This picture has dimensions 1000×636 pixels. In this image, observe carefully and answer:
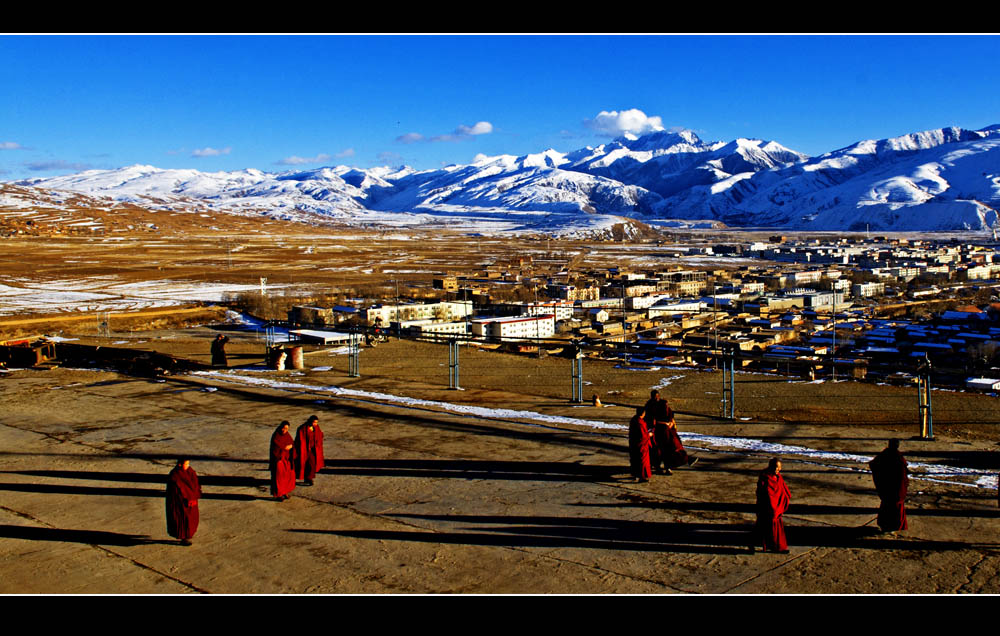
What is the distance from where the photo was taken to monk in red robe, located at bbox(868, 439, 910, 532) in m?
6.47

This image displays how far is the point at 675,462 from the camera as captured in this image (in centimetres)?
849

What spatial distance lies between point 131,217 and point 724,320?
14641cm

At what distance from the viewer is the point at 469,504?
7.72m

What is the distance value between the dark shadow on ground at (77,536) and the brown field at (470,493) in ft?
0.09

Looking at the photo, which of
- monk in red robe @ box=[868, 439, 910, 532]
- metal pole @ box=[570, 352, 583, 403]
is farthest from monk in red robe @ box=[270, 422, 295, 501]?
monk in red robe @ box=[868, 439, 910, 532]

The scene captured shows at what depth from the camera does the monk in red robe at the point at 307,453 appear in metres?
8.41

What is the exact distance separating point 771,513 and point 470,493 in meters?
2.99

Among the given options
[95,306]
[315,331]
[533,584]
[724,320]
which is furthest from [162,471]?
[95,306]

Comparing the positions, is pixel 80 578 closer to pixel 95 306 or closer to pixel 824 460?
pixel 824 460

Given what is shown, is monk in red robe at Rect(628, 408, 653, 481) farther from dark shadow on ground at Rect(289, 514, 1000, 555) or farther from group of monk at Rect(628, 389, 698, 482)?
dark shadow on ground at Rect(289, 514, 1000, 555)

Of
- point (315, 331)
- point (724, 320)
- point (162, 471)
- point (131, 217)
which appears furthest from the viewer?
point (131, 217)

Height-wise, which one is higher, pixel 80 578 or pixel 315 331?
pixel 315 331

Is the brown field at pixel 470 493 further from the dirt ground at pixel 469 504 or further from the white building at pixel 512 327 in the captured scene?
the white building at pixel 512 327

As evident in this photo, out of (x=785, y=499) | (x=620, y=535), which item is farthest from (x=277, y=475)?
(x=785, y=499)
